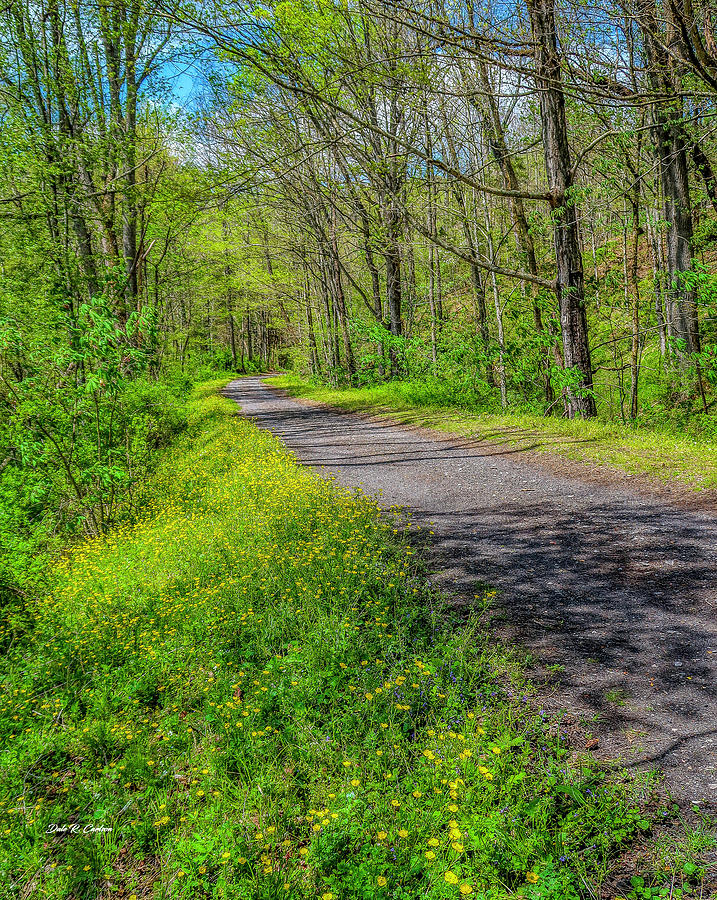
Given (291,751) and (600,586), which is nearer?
(291,751)

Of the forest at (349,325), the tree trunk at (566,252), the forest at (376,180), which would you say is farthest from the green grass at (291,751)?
the tree trunk at (566,252)

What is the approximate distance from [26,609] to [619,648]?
19.5ft

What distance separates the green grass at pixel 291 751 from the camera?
2.23 metres

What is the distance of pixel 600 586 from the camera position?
4.16 m

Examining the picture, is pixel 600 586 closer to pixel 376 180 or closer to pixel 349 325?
pixel 376 180

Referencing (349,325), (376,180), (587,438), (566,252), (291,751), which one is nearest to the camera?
(291,751)

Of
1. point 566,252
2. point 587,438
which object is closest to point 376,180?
point 566,252

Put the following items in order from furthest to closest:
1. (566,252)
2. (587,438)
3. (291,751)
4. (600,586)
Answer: (566,252) < (587,438) < (600,586) < (291,751)

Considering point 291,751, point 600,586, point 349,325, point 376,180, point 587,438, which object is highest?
point 376,180

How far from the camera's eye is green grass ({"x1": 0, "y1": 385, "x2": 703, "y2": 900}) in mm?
2229

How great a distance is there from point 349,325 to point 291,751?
62.2ft

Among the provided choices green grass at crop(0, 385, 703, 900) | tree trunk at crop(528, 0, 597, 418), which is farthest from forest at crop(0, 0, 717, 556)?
green grass at crop(0, 385, 703, 900)

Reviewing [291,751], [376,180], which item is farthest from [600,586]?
[376,180]

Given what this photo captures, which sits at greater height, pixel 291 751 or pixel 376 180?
pixel 376 180
